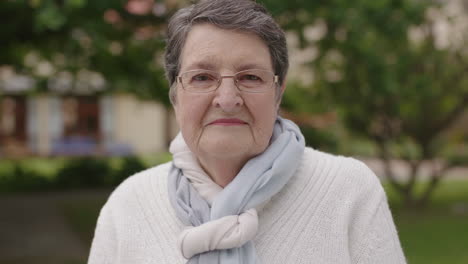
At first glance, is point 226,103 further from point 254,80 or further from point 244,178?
point 244,178

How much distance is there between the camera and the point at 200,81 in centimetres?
179

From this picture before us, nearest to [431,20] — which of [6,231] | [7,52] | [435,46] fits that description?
[435,46]

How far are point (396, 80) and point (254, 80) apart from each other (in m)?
7.63

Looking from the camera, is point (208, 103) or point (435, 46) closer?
point (208, 103)

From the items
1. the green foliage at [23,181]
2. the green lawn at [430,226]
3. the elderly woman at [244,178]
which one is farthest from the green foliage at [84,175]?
the elderly woman at [244,178]

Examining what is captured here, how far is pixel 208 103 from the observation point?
5.87 ft

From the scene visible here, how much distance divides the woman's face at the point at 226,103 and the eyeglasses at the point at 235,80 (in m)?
0.01

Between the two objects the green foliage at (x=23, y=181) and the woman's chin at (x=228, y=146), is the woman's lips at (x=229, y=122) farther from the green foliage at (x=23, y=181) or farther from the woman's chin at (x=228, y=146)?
the green foliage at (x=23, y=181)

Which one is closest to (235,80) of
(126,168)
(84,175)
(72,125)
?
(126,168)

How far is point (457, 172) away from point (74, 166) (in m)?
14.2

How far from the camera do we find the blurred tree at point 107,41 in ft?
23.1

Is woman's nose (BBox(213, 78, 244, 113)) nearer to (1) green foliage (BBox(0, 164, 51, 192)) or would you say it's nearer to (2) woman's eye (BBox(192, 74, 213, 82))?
(2) woman's eye (BBox(192, 74, 213, 82))

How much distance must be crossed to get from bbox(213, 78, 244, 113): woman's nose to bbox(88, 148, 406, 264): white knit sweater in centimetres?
36

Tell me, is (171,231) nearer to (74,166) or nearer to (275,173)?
(275,173)
